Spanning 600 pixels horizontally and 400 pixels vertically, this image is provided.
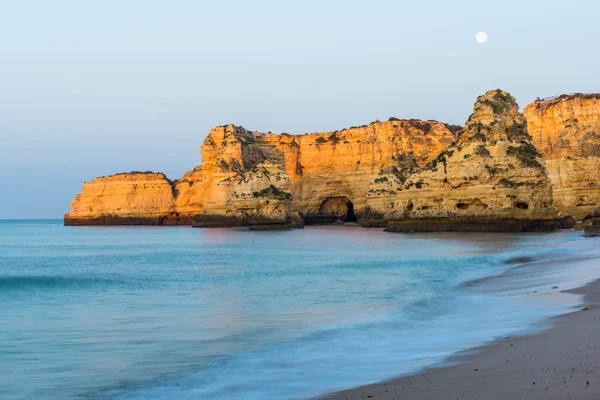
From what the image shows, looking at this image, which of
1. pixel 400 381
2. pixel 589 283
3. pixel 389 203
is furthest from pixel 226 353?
pixel 389 203

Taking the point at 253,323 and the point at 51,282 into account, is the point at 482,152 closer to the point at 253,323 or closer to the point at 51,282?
the point at 51,282

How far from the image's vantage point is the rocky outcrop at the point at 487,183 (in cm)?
4200

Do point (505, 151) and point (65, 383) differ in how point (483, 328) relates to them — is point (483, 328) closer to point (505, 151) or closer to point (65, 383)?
point (65, 383)

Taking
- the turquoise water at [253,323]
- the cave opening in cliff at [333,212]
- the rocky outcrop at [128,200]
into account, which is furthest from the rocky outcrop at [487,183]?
the rocky outcrop at [128,200]

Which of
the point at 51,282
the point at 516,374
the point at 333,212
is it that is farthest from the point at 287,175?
the point at 516,374

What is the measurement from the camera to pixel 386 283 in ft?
56.6

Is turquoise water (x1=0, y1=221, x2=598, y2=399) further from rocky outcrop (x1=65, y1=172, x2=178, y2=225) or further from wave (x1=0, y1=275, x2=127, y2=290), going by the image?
rocky outcrop (x1=65, y1=172, x2=178, y2=225)

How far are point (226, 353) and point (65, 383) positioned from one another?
82.6 inches

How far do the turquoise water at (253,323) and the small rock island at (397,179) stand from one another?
850 inches

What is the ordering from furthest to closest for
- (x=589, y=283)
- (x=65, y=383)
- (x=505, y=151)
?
1. (x=505, y=151)
2. (x=589, y=283)
3. (x=65, y=383)

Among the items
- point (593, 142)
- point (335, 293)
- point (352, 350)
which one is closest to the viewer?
point (352, 350)

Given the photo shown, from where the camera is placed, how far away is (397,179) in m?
63.8

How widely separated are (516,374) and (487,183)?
128 feet

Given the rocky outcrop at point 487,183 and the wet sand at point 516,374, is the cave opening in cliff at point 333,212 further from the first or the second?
the wet sand at point 516,374
